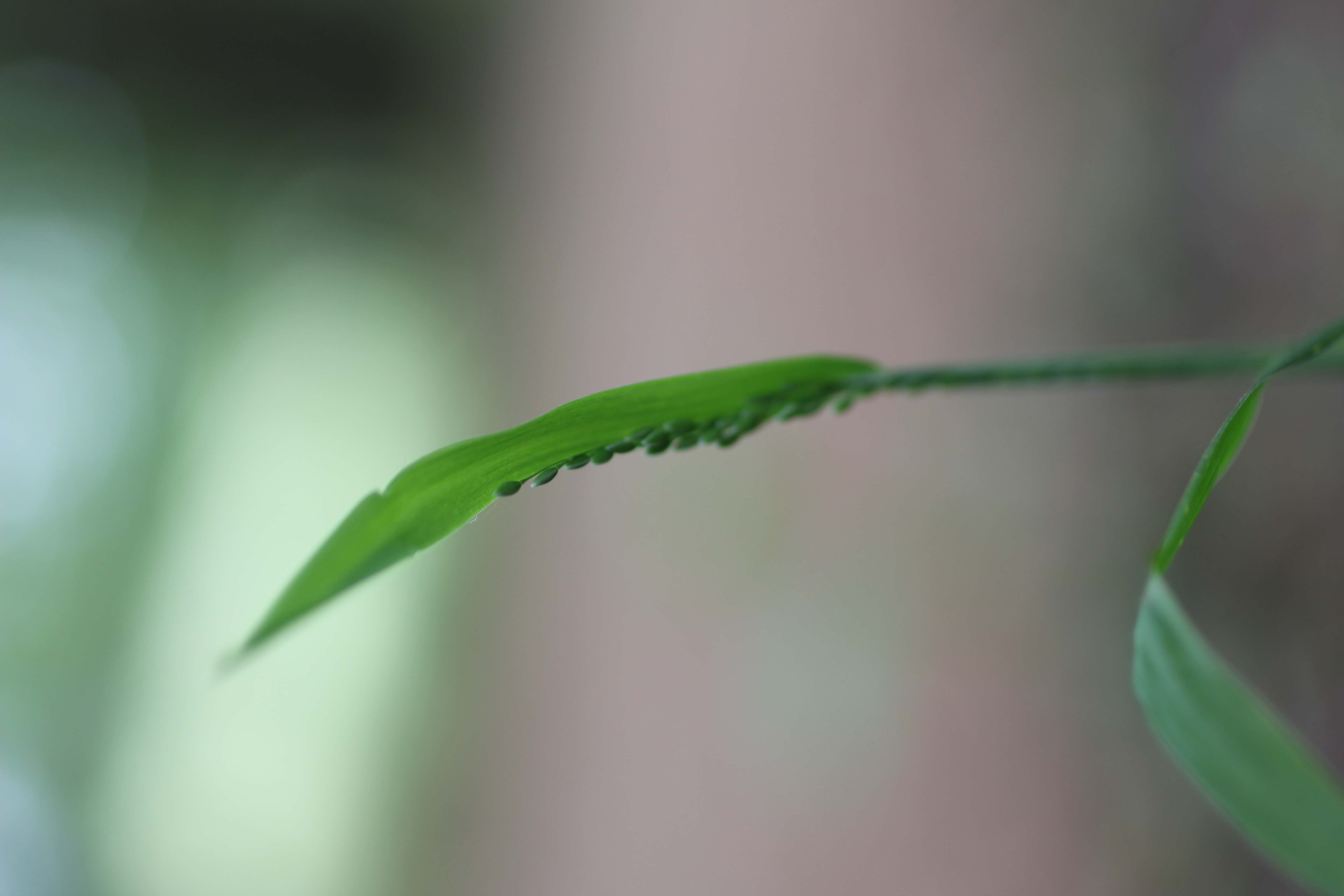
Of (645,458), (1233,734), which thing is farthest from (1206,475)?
(645,458)

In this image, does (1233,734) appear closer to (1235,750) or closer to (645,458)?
(1235,750)

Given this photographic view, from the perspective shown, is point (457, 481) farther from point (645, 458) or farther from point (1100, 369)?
point (645, 458)

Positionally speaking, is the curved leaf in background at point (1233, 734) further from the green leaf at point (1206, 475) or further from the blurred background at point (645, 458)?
the blurred background at point (645, 458)

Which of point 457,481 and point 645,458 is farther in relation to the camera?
point 645,458

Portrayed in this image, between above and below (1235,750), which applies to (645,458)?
above

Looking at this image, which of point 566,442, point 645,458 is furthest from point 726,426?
point 645,458

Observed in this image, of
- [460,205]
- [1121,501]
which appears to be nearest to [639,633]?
[1121,501]

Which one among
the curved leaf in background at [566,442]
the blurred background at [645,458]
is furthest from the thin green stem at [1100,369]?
the blurred background at [645,458]
